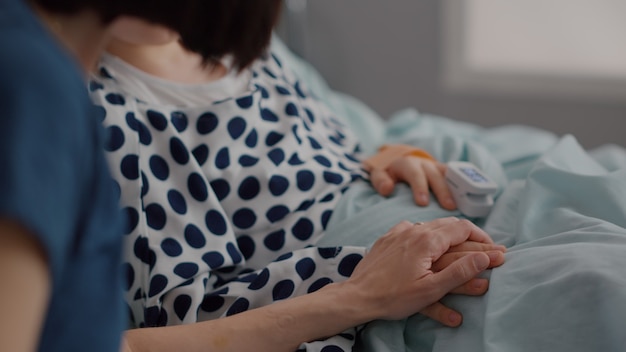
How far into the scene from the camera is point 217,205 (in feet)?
3.84

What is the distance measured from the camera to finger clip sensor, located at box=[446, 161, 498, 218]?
118 centimetres

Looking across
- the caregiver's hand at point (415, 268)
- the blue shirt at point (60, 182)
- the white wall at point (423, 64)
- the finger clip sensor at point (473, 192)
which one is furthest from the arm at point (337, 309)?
the white wall at point (423, 64)

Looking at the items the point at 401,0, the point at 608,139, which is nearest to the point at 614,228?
the point at 608,139

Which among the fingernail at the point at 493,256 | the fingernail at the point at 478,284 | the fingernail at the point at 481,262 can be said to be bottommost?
the fingernail at the point at 478,284

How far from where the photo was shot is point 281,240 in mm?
1209

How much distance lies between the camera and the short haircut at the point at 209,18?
65 centimetres

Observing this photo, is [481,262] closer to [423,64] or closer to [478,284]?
[478,284]

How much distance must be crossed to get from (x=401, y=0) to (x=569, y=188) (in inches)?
67.8

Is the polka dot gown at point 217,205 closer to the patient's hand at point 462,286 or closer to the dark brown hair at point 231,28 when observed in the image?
the patient's hand at point 462,286

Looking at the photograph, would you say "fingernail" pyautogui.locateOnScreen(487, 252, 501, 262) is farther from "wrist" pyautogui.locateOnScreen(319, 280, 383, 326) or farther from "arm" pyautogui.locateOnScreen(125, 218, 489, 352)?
"wrist" pyautogui.locateOnScreen(319, 280, 383, 326)

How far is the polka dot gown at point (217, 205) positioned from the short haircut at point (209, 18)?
1.22 feet

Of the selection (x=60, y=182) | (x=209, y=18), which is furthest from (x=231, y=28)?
(x=60, y=182)

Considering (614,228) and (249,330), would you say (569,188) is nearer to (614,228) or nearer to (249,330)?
(614,228)

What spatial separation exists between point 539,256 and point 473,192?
0.22 meters
